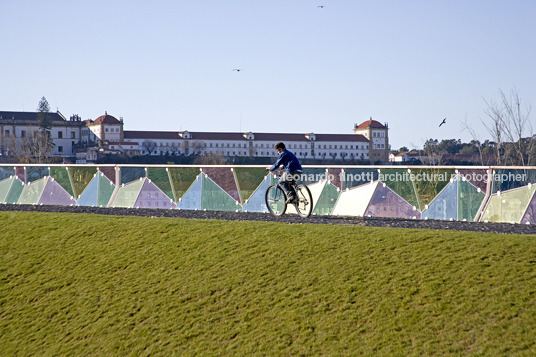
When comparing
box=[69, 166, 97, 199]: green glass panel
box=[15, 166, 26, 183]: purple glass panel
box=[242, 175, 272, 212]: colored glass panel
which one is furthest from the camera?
box=[15, 166, 26, 183]: purple glass panel

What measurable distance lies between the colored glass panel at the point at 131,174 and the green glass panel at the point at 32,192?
3.35m

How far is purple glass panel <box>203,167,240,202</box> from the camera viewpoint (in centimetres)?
1806

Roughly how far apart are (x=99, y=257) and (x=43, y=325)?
2145 millimetres

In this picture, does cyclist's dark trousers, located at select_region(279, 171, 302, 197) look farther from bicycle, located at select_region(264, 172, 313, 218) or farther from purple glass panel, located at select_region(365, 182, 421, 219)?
purple glass panel, located at select_region(365, 182, 421, 219)

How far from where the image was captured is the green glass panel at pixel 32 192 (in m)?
21.7

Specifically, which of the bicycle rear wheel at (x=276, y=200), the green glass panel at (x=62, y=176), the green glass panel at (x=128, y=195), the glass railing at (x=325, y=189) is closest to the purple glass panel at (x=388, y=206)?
the glass railing at (x=325, y=189)

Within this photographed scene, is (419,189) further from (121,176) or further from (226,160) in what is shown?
(226,160)

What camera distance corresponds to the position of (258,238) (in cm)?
1207

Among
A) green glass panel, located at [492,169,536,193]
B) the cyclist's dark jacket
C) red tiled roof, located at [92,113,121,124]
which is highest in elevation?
red tiled roof, located at [92,113,121,124]

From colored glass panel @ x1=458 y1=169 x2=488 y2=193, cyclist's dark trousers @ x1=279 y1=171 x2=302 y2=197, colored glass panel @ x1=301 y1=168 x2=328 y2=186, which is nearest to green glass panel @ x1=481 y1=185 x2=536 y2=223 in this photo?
colored glass panel @ x1=458 y1=169 x2=488 y2=193

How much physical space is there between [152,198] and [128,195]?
3.01 feet

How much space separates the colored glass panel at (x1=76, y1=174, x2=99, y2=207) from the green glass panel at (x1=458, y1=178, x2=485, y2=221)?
35.8 ft

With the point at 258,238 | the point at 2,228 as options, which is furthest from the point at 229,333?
the point at 2,228

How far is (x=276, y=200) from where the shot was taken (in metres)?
15.3
